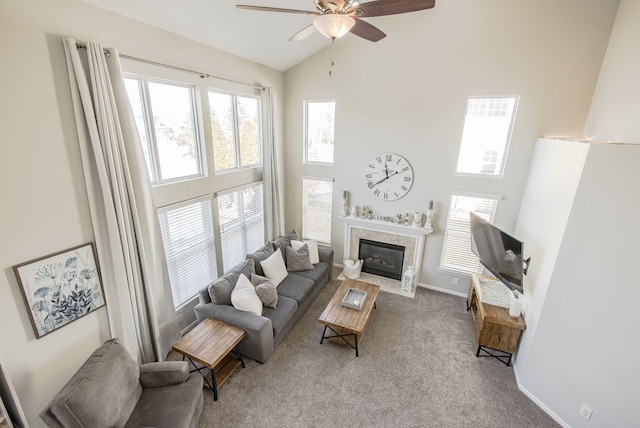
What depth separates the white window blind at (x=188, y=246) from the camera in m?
3.63

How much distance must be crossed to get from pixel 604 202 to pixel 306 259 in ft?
12.6

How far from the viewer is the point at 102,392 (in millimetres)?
2229

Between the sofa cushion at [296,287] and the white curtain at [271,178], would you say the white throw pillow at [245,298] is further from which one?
the white curtain at [271,178]

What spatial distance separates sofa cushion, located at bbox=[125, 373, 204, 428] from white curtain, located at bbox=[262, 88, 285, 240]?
3064mm

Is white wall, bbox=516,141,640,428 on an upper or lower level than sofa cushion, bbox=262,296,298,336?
upper

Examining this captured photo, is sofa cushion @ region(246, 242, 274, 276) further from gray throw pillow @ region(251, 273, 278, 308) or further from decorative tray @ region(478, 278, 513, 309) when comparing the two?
decorative tray @ region(478, 278, 513, 309)

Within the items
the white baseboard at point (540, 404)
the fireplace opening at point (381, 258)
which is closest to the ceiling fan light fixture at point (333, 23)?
the fireplace opening at point (381, 258)

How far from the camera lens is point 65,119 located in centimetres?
239

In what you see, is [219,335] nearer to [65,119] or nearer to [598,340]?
[65,119]

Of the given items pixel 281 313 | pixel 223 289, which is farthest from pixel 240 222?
pixel 281 313

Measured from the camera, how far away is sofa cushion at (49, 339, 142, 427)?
6.65ft

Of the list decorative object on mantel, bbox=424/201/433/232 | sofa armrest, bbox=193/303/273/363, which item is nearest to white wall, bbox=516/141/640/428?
decorative object on mantel, bbox=424/201/433/232

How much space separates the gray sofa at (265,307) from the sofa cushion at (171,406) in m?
0.76

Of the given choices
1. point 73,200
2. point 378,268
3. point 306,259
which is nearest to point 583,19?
point 378,268
